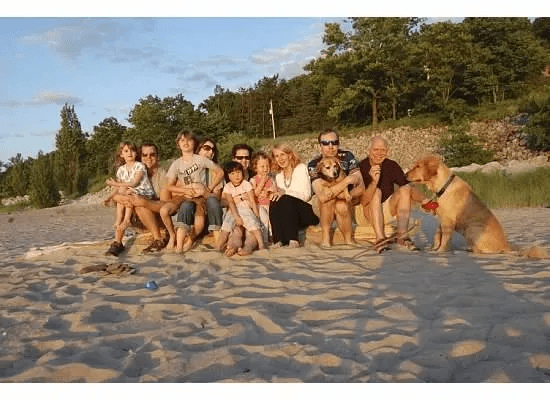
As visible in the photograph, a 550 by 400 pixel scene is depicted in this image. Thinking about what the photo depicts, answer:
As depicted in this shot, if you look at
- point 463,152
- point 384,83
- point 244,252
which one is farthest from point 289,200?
point 384,83

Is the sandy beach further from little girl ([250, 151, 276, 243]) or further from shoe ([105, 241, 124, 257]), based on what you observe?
little girl ([250, 151, 276, 243])

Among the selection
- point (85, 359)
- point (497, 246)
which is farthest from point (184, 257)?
point (497, 246)

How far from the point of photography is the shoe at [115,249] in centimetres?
584

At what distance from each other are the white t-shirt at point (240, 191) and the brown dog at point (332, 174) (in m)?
0.87

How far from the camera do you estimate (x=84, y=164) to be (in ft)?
93.6

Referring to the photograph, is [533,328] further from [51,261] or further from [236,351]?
[51,261]

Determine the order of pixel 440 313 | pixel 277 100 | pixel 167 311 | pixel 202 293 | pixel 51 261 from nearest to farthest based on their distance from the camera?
pixel 440 313, pixel 167 311, pixel 202 293, pixel 51 261, pixel 277 100

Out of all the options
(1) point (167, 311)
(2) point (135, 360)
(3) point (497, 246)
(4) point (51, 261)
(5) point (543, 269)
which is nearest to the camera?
(2) point (135, 360)

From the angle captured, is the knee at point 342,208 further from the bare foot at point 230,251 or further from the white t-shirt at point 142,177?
the white t-shirt at point 142,177

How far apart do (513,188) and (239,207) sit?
9212 mm

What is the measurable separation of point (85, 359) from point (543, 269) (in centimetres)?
377

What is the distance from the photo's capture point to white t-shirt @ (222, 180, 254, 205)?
579 cm

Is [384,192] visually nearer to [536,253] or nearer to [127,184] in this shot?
[536,253]

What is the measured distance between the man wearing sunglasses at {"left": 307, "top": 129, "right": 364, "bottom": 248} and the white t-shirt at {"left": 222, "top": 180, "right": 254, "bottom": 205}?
0.79 meters
